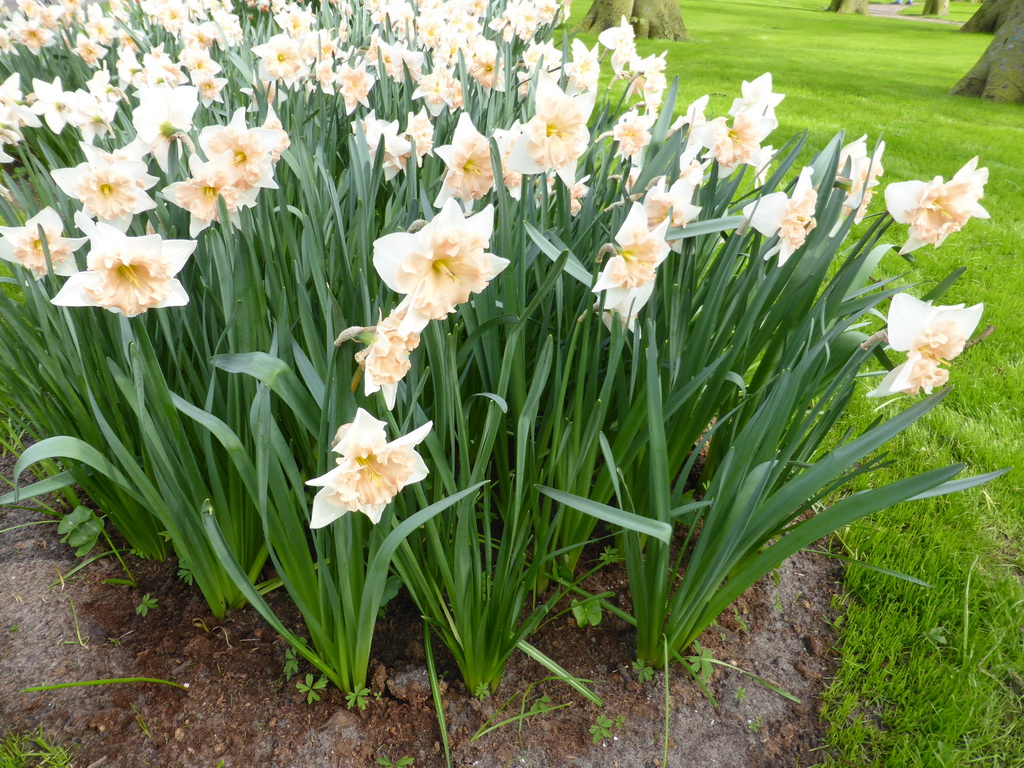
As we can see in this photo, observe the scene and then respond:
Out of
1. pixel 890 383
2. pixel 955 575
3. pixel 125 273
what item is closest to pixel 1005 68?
pixel 955 575

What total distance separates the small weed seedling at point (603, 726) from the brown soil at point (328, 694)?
0.01 metres

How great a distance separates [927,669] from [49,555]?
2428 mm

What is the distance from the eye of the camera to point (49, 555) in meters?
1.93

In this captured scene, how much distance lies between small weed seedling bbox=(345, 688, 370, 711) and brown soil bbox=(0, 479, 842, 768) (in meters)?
0.02

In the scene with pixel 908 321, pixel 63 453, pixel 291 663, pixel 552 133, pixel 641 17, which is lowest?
pixel 291 663

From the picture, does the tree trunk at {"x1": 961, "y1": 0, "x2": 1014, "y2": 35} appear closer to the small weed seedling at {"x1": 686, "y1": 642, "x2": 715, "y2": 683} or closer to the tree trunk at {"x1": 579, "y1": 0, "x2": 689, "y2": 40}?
the tree trunk at {"x1": 579, "y1": 0, "x2": 689, "y2": 40}

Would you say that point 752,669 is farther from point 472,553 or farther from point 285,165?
point 285,165

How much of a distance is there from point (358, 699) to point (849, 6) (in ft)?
104

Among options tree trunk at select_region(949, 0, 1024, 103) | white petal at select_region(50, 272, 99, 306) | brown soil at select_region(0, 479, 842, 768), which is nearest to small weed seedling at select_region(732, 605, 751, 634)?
brown soil at select_region(0, 479, 842, 768)

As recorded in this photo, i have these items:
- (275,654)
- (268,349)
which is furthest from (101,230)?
(275,654)

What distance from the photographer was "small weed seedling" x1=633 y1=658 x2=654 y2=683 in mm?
1672

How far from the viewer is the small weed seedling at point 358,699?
1.56m

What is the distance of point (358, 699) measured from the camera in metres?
1.57

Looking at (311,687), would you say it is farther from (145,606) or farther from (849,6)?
(849,6)
